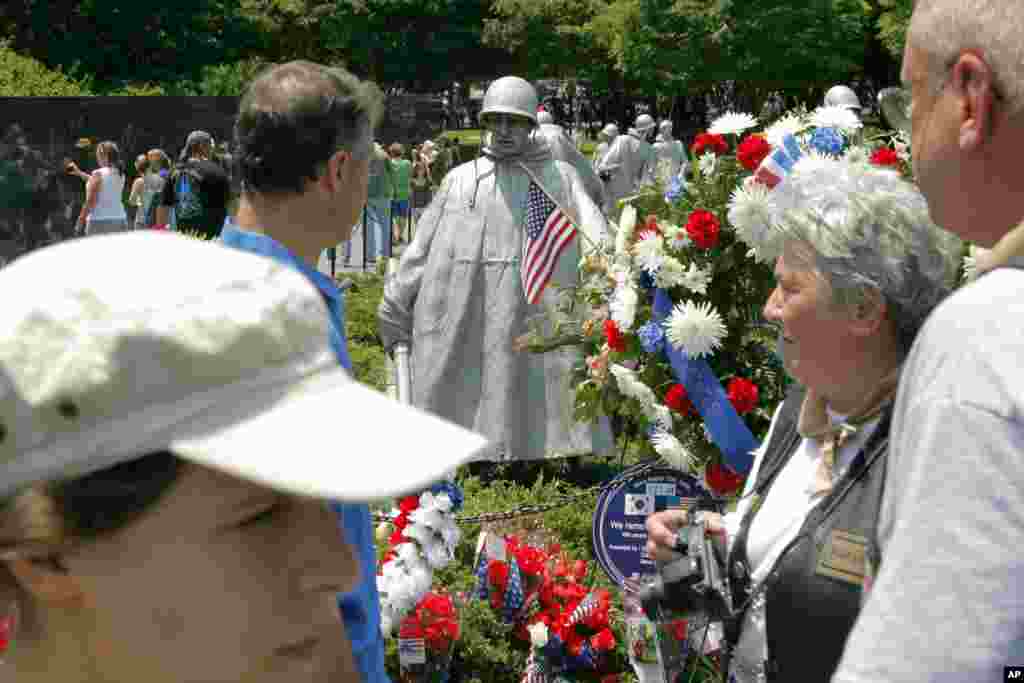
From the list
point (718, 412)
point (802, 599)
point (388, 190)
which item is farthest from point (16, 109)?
point (802, 599)

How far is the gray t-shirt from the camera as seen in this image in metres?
1.33

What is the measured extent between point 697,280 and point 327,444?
3.33 metres

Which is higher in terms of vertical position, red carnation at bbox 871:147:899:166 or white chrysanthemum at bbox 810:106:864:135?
white chrysanthemum at bbox 810:106:864:135

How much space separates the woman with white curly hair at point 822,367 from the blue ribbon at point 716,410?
127 cm

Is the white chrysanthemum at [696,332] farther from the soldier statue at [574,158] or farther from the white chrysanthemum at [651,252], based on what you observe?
the soldier statue at [574,158]

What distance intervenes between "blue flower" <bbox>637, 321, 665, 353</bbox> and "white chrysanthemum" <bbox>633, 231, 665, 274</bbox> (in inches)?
7.3

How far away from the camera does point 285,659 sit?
3.73ft

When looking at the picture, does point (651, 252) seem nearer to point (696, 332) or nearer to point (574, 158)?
point (696, 332)

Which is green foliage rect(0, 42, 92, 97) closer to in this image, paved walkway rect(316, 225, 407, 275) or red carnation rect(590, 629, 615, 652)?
paved walkway rect(316, 225, 407, 275)

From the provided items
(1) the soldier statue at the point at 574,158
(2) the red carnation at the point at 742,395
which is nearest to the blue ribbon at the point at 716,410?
(2) the red carnation at the point at 742,395

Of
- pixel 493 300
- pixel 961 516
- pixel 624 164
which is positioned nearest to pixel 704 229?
pixel 961 516

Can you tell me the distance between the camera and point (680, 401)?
14.1 feet

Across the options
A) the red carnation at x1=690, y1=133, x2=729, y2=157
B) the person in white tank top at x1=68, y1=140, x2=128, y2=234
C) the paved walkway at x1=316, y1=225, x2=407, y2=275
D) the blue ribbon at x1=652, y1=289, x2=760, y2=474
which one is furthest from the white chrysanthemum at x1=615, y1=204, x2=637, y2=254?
the paved walkway at x1=316, y1=225, x2=407, y2=275

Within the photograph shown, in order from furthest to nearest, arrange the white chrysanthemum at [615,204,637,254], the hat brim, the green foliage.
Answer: the green foliage → the white chrysanthemum at [615,204,637,254] → the hat brim
